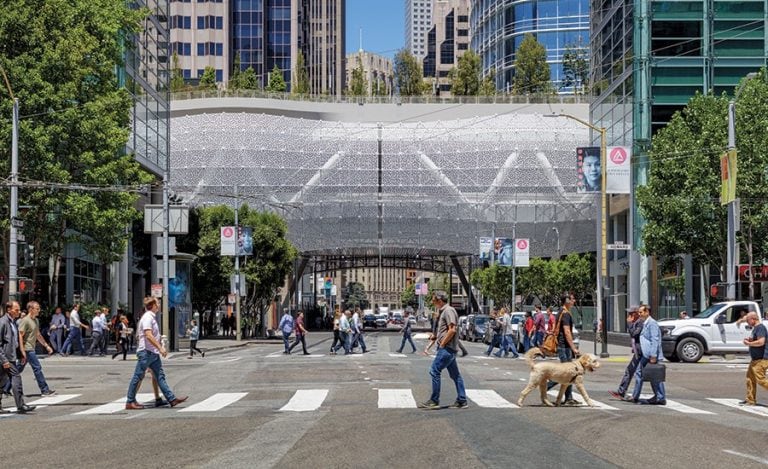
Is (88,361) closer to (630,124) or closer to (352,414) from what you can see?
(352,414)

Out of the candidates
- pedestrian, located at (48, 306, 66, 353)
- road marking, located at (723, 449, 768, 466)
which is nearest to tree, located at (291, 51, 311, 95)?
pedestrian, located at (48, 306, 66, 353)

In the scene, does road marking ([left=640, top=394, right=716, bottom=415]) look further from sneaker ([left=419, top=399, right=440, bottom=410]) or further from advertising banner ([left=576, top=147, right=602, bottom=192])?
advertising banner ([left=576, top=147, right=602, bottom=192])

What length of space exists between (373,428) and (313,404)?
412cm

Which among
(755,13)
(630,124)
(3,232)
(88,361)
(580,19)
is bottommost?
(88,361)

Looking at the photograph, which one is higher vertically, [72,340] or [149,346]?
[149,346]

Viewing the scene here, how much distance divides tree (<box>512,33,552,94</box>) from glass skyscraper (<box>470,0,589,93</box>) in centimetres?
860

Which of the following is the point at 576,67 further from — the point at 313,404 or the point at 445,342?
the point at 445,342

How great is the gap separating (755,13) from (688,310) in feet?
53.5

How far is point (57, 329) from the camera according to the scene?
3903cm

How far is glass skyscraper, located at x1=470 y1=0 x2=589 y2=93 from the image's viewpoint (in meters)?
126

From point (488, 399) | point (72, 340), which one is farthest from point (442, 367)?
point (72, 340)

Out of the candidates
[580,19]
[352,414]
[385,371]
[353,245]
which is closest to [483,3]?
[580,19]

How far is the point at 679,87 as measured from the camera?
5903 centimetres

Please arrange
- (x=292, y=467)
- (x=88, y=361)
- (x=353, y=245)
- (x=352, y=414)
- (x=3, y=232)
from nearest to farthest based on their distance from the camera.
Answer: (x=292, y=467)
(x=352, y=414)
(x=88, y=361)
(x=3, y=232)
(x=353, y=245)
